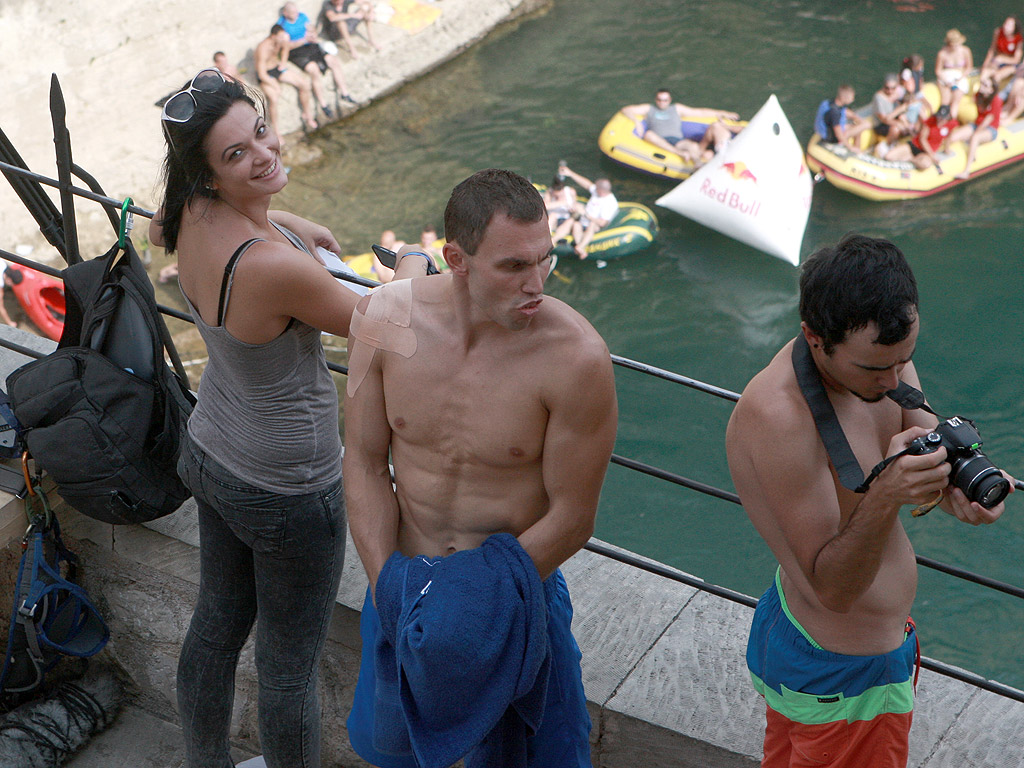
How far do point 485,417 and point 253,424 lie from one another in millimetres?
495

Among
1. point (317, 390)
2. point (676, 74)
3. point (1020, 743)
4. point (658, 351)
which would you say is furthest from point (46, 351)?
point (676, 74)

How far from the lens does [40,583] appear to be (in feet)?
8.35

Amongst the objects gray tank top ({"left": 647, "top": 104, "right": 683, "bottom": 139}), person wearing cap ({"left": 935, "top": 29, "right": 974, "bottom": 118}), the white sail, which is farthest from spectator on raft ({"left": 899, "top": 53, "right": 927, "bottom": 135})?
gray tank top ({"left": 647, "top": 104, "right": 683, "bottom": 139})

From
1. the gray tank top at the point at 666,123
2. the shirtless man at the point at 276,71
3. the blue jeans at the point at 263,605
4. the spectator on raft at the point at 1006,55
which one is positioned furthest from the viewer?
the shirtless man at the point at 276,71

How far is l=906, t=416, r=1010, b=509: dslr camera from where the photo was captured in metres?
1.67

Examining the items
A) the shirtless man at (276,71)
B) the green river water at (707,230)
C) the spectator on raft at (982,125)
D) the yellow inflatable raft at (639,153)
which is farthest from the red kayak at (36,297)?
the spectator on raft at (982,125)

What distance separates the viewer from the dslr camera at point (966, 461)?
5.47 ft

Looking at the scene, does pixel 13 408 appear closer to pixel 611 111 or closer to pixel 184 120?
pixel 184 120

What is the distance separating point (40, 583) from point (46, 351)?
0.94 meters

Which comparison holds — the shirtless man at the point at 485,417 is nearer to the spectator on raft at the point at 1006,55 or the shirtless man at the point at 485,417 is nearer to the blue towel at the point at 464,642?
the blue towel at the point at 464,642

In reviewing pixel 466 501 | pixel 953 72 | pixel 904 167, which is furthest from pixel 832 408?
pixel 953 72

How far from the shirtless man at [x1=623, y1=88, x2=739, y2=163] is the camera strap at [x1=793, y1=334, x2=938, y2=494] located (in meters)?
14.2

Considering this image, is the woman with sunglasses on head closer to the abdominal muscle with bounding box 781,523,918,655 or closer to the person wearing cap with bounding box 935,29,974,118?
the abdominal muscle with bounding box 781,523,918,655

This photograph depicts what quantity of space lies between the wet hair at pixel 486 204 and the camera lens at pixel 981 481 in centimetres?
84
